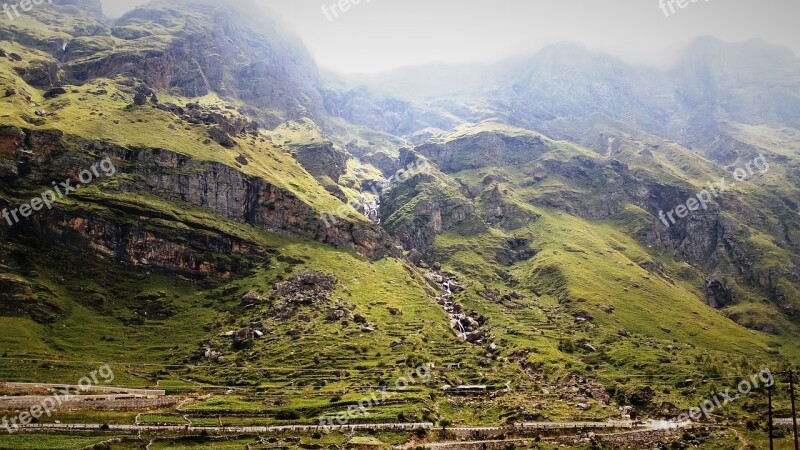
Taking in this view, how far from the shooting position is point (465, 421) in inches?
5002

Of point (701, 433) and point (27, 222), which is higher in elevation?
point (27, 222)

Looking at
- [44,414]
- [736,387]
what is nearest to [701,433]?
[736,387]

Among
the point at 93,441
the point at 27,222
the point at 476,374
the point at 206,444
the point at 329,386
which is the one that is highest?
the point at 27,222

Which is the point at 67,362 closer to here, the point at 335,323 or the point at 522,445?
the point at 335,323

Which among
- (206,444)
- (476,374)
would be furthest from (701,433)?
(206,444)

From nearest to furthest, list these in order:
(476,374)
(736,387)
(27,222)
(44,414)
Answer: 1. (44,414)
2. (736,387)
3. (476,374)
4. (27,222)

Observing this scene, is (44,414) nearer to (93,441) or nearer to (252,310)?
(93,441)

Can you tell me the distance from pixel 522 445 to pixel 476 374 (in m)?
49.7

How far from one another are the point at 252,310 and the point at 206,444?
307ft

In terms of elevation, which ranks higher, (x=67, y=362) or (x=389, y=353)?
(x=67, y=362)

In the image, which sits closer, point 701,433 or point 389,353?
point 701,433

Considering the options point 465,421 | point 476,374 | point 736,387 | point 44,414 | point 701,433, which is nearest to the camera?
point 44,414

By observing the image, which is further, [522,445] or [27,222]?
[27,222]

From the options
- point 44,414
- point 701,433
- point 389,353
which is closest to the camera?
point 44,414
